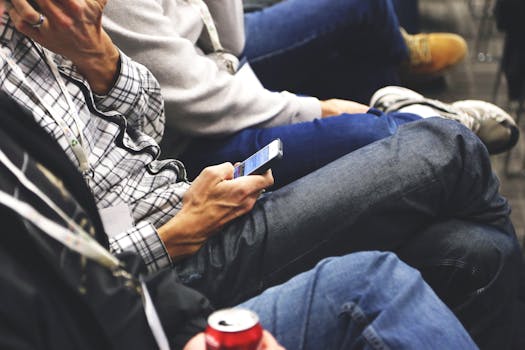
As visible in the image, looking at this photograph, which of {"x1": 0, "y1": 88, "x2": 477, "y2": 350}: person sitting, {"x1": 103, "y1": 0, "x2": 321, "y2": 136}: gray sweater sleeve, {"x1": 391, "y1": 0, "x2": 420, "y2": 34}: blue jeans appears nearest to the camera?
{"x1": 0, "y1": 88, "x2": 477, "y2": 350}: person sitting

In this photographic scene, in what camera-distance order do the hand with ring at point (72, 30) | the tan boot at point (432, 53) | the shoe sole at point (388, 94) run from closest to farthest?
the hand with ring at point (72, 30)
the shoe sole at point (388, 94)
the tan boot at point (432, 53)

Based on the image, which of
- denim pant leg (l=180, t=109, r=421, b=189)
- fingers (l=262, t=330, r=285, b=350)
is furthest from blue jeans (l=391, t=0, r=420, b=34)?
fingers (l=262, t=330, r=285, b=350)

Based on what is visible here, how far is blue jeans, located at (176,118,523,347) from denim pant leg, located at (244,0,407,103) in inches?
20.3

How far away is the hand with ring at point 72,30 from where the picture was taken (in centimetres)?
106

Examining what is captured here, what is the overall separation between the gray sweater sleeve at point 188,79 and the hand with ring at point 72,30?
0.12 m

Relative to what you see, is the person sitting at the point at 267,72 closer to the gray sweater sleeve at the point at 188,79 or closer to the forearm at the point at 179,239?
the gray sweater sleeve at the point at 188,79

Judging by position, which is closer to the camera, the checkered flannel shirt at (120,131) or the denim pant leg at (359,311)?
the denim pant leg at (359,311)

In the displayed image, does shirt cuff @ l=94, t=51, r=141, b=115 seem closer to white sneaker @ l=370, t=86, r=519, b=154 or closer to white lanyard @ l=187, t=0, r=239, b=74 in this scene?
white lanyard @ l=187, t=0, r=239, b=74

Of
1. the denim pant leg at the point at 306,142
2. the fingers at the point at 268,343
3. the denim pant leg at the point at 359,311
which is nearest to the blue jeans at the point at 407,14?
the denim pant leg at the point at 306,142

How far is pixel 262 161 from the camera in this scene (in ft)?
3.89

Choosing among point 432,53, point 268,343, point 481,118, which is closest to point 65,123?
point 268,343

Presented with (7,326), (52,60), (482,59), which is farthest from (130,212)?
(482,59)

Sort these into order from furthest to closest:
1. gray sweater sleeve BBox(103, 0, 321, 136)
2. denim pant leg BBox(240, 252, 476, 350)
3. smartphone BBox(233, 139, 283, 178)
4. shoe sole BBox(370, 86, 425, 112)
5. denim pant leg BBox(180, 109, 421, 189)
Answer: shoe sole BBox(370, 86, 425, 112) < denim pant leg BBox(180, 109, 421, 189) < gray sweater sleeve BBox(103, 0, 321, 136) < smartphone BBox(233, 139, 283, 178) < denim pant leg BBox(240, 252, 476, 350)

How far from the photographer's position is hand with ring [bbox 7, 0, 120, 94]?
1.06 meters
